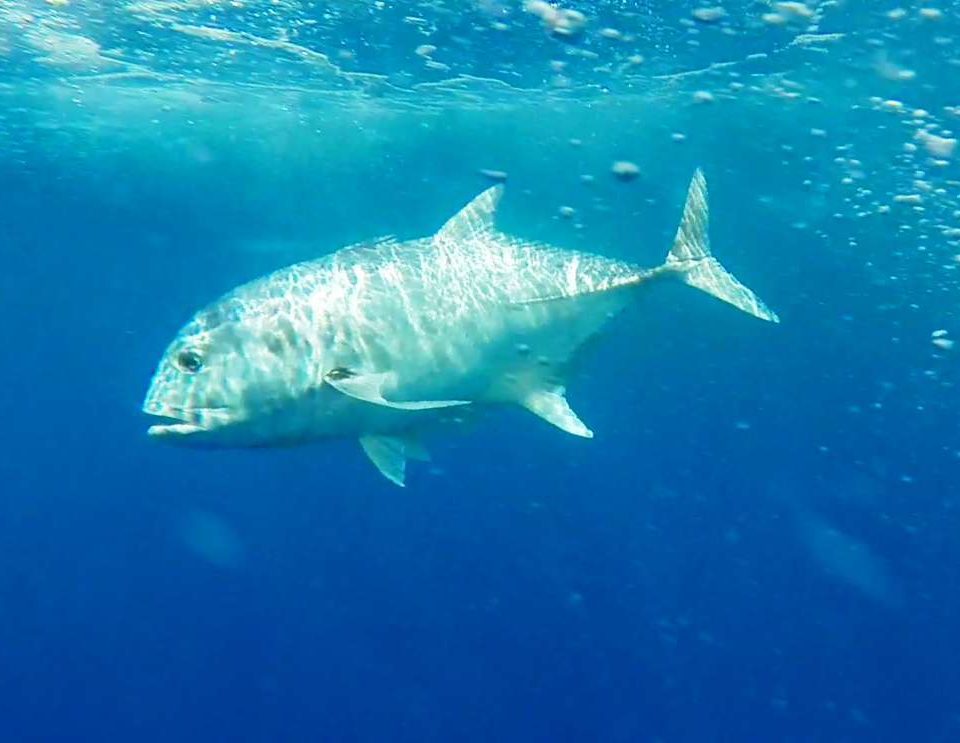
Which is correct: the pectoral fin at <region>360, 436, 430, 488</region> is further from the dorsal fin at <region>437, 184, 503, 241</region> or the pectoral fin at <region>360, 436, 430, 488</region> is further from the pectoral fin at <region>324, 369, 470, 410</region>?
the dorsal fin at <region>437, 184, 503, 241</region>

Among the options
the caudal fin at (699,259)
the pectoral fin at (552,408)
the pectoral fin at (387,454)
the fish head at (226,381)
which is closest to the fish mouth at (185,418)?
the fish head at (226,381)

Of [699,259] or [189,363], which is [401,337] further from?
[699,259]

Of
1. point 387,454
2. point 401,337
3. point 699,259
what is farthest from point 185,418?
point 699,259

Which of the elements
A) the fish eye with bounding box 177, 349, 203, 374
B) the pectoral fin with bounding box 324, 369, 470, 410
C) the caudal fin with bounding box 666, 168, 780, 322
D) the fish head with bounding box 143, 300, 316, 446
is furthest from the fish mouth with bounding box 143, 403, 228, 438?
the caudal fin with bounding box 666, 168, 780, 322

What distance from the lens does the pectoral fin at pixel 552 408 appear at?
9859mm

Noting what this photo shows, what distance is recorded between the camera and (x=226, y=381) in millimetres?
7957

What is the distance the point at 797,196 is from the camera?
84.4 ft

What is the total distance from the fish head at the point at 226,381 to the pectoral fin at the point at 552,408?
2.69 meters

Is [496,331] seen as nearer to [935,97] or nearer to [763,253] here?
[935,97]

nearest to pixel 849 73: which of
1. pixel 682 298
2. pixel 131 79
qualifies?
pixel 682 298

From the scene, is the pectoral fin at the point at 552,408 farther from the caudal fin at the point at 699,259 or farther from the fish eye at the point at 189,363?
the fish eye at the point at 189,363

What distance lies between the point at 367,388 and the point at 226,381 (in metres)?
1.16

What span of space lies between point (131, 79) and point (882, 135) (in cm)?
1664

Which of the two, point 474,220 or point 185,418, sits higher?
point 474,220
